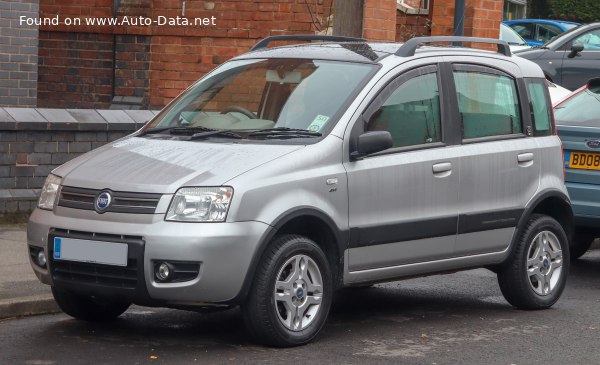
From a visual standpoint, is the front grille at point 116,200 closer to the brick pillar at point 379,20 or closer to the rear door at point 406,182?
the rear door at point 406,182

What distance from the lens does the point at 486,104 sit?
29.3 ft

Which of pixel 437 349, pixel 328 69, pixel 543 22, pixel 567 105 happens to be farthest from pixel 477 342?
pixel 543 22

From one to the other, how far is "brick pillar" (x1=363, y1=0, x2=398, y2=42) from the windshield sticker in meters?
6.46

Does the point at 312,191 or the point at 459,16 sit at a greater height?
Result: the point at 459,16

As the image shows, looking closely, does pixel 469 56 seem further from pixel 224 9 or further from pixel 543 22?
pixel 543 22

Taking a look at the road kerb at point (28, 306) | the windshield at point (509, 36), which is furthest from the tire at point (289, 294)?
the windshield at point (509, 36)

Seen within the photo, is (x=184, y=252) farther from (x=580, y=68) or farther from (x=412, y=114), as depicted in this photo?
(x=580, y=68)

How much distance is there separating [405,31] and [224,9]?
8.06ft

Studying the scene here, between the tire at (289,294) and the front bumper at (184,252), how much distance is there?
0.53 ft

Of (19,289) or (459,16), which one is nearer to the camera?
(19,289)

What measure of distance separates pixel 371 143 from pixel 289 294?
1.07m

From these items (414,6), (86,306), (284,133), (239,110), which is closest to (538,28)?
(414,6)

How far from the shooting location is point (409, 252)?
815 centimetres

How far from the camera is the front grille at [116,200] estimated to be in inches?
280
